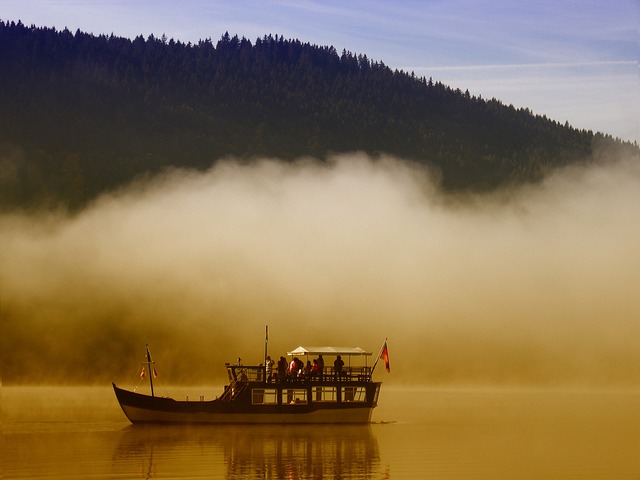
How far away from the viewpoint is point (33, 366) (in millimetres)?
197000

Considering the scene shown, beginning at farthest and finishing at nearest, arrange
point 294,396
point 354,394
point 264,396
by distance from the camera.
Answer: point 354,394
point 294,396
point 264,396

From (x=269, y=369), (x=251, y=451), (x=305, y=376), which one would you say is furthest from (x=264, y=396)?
(x=251, y=451)

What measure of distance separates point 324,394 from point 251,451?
652 inches

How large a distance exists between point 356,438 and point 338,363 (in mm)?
8774

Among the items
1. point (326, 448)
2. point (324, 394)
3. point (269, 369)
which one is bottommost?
point (326, 448)

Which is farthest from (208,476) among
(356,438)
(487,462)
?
(356,438)

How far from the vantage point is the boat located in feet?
275

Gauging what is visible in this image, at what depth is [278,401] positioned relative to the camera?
8500 centimetres

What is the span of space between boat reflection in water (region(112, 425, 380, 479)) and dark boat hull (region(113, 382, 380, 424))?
1.97 feet

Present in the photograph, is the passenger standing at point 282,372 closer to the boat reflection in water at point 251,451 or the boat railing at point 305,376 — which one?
the boat railing at point 305,376

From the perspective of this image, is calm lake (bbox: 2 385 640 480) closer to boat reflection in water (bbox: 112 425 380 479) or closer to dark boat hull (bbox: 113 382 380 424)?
boat reflection in water (bbox: 112 425 380 479)

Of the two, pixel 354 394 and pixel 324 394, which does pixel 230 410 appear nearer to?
pixel 324 394

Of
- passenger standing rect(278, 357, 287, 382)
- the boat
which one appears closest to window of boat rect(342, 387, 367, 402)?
the boat

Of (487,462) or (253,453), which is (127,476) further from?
(487,462)
